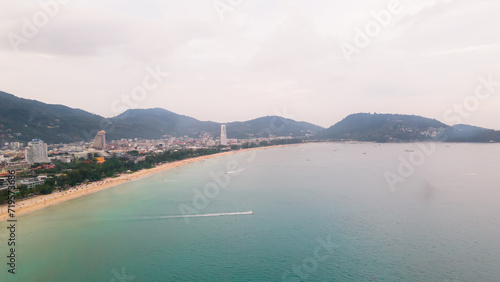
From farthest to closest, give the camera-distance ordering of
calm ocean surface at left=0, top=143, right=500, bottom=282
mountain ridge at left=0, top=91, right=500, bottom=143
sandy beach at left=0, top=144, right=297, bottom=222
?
mountain ridge at left=0, top=91, right=500, bottom=143
sandy beach at left=0, top=144, right=297, bottom=222
calm ocean surface at left=0, top=143, right=500, bottom=282

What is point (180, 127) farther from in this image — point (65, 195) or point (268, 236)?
point (268, 236)

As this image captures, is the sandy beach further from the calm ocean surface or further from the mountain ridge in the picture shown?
the mountain ridge

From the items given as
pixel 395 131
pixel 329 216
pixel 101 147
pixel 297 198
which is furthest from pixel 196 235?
pixel 395 131

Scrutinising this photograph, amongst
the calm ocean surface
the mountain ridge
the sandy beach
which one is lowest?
the calm ocean surface

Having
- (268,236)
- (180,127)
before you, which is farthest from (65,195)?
(180,127)

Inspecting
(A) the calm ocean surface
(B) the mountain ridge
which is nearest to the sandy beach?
(A) the calm ocean surface

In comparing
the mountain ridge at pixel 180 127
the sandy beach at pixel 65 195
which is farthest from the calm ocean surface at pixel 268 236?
the mountain ridge at pixel 180 127

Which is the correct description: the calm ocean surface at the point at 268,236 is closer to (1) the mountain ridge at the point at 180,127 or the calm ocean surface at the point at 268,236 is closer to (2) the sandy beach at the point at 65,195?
(2) the sandy beach at the point at 65,195

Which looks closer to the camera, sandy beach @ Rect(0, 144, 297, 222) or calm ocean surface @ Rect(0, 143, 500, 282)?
calm ocean surface @ Rect(0, 143, 500, 282)

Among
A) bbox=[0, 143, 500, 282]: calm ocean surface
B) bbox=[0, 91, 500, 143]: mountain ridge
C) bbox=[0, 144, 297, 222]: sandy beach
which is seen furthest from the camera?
bbox=[0, 91, 500, 143]: mountain ridge
